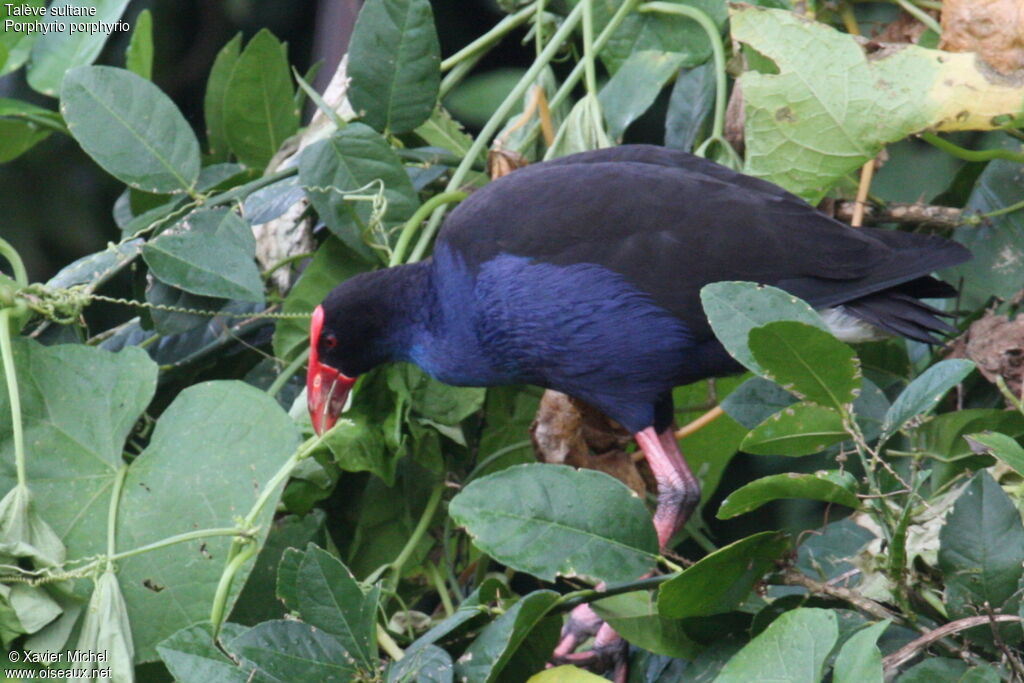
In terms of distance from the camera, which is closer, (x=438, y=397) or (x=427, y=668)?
(x=427, y=668)

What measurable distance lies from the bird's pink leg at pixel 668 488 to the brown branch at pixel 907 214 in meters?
0.41

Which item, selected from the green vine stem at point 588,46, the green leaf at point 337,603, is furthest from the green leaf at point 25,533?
the green vine stem at point 588,46

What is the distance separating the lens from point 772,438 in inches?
44.4

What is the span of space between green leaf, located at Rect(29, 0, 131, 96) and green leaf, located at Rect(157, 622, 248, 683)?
0.98m

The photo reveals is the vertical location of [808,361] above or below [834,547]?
above

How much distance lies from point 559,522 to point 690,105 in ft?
2.81

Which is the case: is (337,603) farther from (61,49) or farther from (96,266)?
(61,49)

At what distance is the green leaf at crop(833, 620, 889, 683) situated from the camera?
36.5 inches

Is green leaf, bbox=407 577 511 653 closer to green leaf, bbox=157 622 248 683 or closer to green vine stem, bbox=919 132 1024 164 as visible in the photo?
green leaf, bbox=157 622 248 683

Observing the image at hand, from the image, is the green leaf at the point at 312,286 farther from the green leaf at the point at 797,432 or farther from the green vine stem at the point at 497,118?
the green leaf at the point at 797,432

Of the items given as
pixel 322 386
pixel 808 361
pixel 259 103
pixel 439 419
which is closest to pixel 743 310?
pixel 808 361

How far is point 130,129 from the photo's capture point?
5.32ft

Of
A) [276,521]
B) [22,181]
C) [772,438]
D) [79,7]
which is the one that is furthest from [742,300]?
[22,181]

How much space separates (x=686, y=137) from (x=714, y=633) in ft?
2.78
